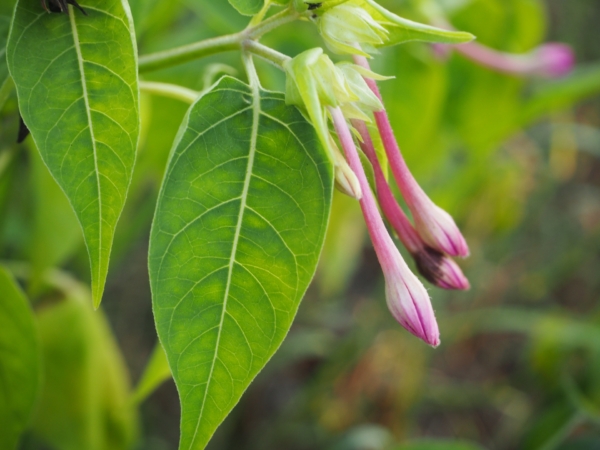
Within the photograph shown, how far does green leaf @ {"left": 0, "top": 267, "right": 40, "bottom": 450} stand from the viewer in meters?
0.42

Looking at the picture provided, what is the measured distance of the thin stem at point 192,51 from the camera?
0.35 meters

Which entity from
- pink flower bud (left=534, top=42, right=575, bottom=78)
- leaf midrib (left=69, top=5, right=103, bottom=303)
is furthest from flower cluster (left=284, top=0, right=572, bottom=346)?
pink flower bud (left=534, top=42, right=575, bottom=78)

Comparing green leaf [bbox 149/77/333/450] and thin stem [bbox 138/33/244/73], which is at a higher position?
thin stem [bbox 138/33/244/73]

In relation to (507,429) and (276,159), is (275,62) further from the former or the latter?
(507,429)

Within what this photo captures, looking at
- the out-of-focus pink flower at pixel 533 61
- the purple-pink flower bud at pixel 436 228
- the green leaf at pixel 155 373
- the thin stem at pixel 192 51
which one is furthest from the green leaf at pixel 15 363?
the out-of-focus pink flower at pixel 533 61

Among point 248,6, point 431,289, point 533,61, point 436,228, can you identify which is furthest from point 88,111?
point 431,289

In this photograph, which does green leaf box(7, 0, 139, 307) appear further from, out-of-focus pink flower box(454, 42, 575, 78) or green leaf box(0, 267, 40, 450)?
out-of-focus pink flower box(454, 42, 575, 78)

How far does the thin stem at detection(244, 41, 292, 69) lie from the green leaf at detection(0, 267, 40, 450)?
0.24 m

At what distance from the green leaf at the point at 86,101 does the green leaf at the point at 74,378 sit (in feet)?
1.28

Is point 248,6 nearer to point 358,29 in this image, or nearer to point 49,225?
point 358,29

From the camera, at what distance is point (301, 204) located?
0.98ft

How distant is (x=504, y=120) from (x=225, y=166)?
0.85 m

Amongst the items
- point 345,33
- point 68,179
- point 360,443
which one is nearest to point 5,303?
point 68,179

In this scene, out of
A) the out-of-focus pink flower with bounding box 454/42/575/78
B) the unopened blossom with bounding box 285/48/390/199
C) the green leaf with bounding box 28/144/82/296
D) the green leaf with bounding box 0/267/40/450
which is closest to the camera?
the unopened blossom with bounding box 285/48/390/199
